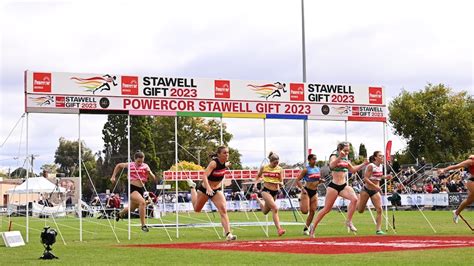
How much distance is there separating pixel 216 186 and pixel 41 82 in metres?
5.52

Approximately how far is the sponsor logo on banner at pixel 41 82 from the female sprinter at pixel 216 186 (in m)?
4.99

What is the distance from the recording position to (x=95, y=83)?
20656 mm

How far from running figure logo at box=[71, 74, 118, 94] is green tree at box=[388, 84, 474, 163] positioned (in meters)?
53.5

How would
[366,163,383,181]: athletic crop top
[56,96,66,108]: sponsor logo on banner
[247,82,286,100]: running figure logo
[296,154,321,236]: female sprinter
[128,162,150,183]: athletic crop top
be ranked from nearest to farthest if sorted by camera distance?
[56,96,66,108]: sponsor logo on banner → [296,154,321,236]: female sprinter → [366,163,383,181]: athletic crop top → [128,162,150,183]: athletic crop top → [247,82,286,100]: running figure logo

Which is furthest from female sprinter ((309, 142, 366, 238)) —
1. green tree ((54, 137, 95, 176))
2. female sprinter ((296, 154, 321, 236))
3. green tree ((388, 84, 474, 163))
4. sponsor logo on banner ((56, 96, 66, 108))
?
green tree ((54, 137, 95, 176))

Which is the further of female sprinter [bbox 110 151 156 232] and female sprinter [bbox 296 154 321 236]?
female sprinter [bbox 110 151 156 232]

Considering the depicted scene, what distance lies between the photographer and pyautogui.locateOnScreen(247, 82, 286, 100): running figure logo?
22.5m

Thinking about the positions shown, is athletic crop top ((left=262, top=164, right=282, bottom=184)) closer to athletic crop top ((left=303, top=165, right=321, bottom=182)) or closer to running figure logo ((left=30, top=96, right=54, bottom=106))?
athletic crop top ((left=303, top=165, right=321, bottom=182))

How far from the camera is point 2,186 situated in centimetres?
10719

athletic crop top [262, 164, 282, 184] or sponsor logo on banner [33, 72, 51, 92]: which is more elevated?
sponsor logo on banner [33, 72, 51, 92]

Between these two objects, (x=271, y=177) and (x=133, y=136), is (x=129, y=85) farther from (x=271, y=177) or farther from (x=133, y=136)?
(x=133, y=136)

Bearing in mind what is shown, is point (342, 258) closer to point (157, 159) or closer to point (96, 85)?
point (96, 85)

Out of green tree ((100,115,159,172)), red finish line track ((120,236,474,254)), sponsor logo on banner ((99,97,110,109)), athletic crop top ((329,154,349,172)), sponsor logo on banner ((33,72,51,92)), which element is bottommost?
red finish line track ((120,236,474,254))

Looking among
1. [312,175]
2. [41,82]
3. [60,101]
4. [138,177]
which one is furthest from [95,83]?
[312,175]
